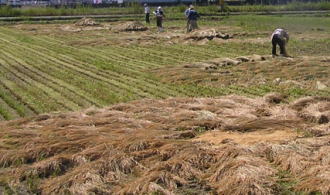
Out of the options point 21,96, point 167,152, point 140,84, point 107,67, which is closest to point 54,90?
point 21,96

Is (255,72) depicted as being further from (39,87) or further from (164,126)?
(164,126)

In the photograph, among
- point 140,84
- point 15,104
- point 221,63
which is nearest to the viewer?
point 15,104

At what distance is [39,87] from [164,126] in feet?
19.5

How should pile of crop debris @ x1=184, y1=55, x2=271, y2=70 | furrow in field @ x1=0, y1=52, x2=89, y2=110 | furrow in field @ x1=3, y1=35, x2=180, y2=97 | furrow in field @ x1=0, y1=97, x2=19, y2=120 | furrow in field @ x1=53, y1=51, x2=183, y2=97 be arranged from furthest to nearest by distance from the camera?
pile of crop debris @ x1=184, y1=55, x2=271, y2=70 < furrow in field @ x1=53, y1=51, x2=183, y2=97 < furrow in field @ x1=3, y1=35, x2=180, y2=97 < furrow in field @ x1=0, y1=52, x2=89, y2=110 < furrow in field @ x1=0, y1=97, x2=19, y2=120

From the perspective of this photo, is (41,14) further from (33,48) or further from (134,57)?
(134,57)

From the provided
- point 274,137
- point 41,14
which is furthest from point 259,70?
point 41,14

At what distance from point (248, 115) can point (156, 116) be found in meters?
1.70

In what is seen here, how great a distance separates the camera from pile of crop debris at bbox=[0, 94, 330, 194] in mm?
6648

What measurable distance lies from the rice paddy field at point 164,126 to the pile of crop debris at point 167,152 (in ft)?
0.06

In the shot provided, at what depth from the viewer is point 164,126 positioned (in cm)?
898

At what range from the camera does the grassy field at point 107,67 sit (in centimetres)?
1251

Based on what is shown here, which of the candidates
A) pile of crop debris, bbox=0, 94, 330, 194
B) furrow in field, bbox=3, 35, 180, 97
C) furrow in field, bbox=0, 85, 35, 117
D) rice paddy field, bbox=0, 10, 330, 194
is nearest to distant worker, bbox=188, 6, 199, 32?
rice paddy field, bbox=0, 10, 330, 194

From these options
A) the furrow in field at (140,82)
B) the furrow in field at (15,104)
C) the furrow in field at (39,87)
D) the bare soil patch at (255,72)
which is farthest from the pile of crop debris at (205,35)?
the furrow in field at (15,104)

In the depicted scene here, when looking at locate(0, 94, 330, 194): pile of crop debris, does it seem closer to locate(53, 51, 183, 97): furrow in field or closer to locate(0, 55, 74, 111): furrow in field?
locate(0, 55, 74, 111): furrow in field
